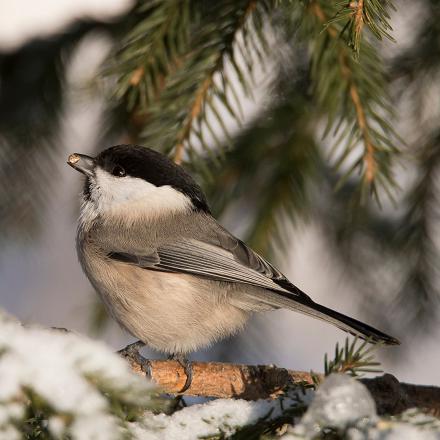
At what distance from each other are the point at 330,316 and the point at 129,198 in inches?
31.5

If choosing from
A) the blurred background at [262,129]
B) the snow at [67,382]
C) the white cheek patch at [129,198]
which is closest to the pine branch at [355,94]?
the blurred background at [262,129]

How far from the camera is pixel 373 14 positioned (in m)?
1.30

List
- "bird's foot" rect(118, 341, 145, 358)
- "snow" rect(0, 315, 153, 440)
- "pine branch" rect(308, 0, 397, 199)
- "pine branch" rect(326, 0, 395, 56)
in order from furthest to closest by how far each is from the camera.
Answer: "bird's foot" rect(118, 341, 145, 358) → "pine branch" rect(308, 0, 397, 199) → "pine branch" rect(326, 0, 395, 56) → "snow" rect(0, 315, 153, 440)

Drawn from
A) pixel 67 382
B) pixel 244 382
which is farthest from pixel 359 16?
pixel 67 382

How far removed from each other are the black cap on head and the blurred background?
0.04 meters

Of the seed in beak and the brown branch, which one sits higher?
the seed in beak

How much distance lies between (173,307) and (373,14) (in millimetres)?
981

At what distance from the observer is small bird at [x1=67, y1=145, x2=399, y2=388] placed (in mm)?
1947

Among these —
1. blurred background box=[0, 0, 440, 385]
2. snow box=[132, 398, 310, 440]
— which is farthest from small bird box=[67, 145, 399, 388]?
snow box=[132, 398, 310, 440]

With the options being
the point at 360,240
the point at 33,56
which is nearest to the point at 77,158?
the point at 33,56

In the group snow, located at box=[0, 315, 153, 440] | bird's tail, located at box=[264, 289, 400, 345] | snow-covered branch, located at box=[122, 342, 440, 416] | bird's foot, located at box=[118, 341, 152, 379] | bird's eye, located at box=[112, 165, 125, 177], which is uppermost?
bird's eye, located at box=[112, 165, 125, 177]

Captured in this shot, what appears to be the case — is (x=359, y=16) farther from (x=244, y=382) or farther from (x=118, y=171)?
(x=118, y=171)

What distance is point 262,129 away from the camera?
2.23 meters

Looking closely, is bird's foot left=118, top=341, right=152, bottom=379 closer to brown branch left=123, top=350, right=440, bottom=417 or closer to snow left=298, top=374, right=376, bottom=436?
brown branch left=123, top=350, right=440, bottom=417
